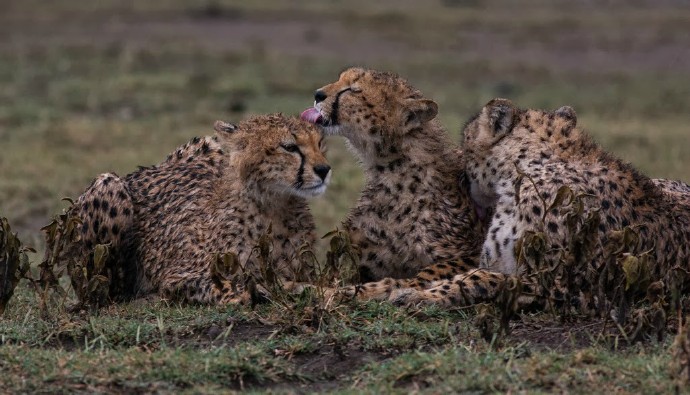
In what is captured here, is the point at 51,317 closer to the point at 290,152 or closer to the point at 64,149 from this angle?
the point at 290,152

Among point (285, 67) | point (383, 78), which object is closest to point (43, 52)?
point (285, 67)

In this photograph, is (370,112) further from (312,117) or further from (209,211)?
(209,211)

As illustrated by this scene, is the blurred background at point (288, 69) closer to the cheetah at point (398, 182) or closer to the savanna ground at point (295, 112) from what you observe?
the savanna ground at point (295, 112)

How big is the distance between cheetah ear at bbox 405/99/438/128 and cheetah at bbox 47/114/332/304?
0.42m

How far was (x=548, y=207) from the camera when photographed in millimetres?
4996

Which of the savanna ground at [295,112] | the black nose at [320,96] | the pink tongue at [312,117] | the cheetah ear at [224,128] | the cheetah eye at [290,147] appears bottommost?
the savanna ground at [295,112]

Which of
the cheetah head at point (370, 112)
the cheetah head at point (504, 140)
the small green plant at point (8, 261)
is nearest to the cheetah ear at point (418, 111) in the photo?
the cheetah head at point (370, 112)

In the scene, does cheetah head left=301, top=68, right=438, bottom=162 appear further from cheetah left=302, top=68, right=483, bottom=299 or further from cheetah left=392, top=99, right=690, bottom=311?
cheetah left=392, top=99, right=690, bottom=311

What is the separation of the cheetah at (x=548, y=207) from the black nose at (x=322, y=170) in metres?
0.56

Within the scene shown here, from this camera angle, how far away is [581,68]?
14719 mm

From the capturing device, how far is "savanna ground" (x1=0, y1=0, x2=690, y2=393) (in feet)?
13.4

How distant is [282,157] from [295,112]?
6132mm

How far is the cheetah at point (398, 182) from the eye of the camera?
5.38m

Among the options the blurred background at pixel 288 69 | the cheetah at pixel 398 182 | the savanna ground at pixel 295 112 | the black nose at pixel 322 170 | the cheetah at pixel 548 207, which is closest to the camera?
the savanna ground at pixel 295 112
